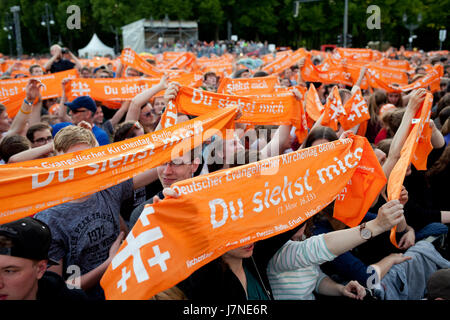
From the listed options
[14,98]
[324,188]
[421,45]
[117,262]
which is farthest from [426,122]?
[421,45]

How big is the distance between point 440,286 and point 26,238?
241 centimetres

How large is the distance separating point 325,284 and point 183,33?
52853 mm

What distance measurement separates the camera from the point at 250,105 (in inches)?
188

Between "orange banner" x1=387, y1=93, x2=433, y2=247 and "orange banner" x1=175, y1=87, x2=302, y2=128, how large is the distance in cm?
143

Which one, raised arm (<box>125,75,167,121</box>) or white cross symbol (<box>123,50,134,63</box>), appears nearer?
raised arm (<box>125,75,167,121</box>)

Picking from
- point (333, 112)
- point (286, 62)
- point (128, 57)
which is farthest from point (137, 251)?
point (286, 62)

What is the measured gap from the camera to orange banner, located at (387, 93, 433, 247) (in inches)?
117

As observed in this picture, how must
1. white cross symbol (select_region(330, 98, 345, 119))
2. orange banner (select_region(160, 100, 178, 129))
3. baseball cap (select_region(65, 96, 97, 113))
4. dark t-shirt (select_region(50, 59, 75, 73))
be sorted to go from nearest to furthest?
orange banner (select_region(160, 100, 178, 129)) → baseball cap (select_region(65, 96, 97, 113)) → white cross symbol (select_region(330, 98, 345, 119)) → dark t-shirt (select_region(50, 59, 75, 73))

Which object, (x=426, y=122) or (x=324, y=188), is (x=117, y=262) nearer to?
(x=324, y=188)

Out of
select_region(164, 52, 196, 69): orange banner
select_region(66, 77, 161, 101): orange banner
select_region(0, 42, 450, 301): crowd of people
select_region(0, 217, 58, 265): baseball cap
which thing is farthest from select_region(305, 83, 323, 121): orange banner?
select_region(164, 52, 196, 69): orange banner

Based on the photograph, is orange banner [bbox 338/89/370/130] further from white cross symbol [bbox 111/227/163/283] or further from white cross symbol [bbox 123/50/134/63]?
white cross symbol [bbox 123/50/134/63]

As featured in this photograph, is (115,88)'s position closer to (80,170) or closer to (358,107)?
(358,107)

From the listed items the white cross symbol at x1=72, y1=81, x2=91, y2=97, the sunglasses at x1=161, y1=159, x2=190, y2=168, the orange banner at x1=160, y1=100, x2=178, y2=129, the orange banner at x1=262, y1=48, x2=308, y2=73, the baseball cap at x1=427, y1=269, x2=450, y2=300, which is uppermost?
the orange banner at x1=262, y1=48, x2=308, y2=73

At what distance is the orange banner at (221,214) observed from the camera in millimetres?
1961
